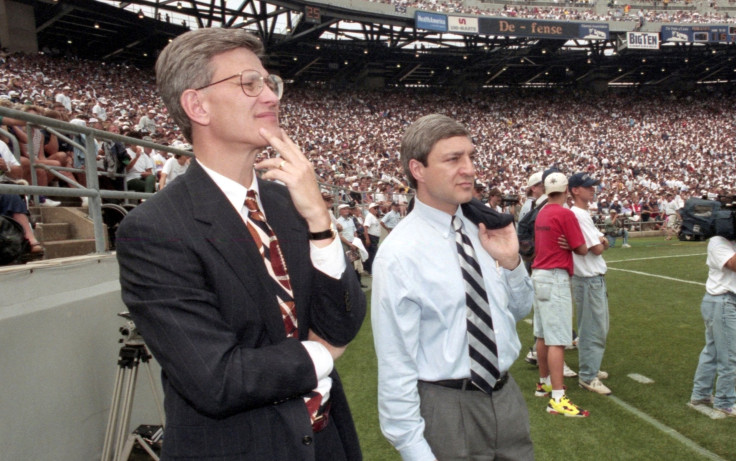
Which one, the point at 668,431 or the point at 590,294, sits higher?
the point at 590,294

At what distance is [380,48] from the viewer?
33.3 metres

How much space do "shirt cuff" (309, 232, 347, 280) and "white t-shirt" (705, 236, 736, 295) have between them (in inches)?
141

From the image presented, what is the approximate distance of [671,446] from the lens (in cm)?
353

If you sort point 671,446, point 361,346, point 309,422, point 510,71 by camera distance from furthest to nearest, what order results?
point 510,71, point 361,346, point 671,446, point 309,422

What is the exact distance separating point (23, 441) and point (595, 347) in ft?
13.6

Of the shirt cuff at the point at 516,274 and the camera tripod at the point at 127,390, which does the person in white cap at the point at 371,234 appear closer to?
the camera tripod at the point at 127,390

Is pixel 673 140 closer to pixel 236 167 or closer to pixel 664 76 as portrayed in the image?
pixel 664 76

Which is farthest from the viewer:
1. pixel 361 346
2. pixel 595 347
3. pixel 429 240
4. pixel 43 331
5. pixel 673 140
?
pixel 673 140

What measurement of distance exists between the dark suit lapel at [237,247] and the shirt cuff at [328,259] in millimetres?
126

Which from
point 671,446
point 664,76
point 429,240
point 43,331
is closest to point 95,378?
point 43,331

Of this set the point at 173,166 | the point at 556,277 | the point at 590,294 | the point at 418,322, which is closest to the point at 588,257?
the point at 590,294

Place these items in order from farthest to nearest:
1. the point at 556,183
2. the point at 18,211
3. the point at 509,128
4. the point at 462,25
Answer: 1. the point at 509,128
2. the point at 462,25
3. the point at 556,183
4. the point at 18,211

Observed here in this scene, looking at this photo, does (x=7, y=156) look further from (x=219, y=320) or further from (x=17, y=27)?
(x=17, y=27)

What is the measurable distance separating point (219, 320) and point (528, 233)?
4.53 m
